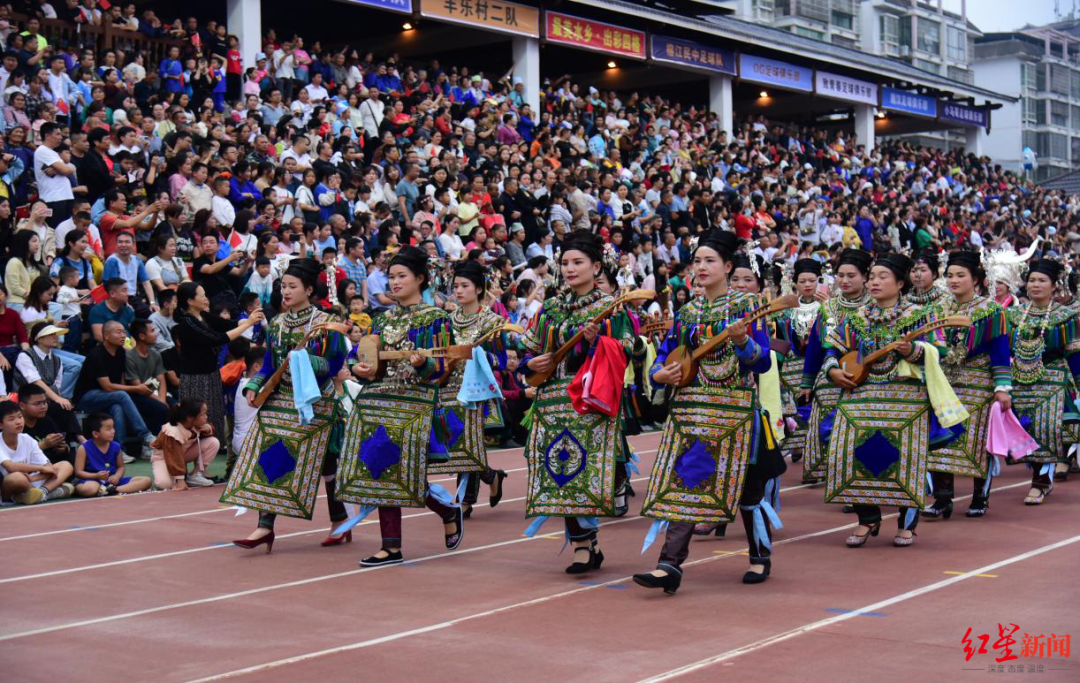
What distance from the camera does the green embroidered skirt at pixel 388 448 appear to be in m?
7.30

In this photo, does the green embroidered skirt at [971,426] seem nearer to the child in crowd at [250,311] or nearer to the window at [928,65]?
the child in crowd at [250,311]

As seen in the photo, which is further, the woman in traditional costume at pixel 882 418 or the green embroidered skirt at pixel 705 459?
the woman in traditional costume at pixel 882 418

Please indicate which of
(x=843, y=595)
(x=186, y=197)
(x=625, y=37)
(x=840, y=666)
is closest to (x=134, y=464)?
(x=186, y=197)

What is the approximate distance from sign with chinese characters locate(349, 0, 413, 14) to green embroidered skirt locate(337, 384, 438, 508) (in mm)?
13916

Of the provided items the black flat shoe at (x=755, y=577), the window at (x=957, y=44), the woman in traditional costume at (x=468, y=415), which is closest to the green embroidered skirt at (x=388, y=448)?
the woman in traditional costume at (x=468, y=415)

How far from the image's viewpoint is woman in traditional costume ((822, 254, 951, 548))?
7.35 metres

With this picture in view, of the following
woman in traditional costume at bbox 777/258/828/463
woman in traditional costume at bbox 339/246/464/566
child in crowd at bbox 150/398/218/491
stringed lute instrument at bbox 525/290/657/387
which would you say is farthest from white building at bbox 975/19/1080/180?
stringed lute instrument at bbox 525/290/657/387

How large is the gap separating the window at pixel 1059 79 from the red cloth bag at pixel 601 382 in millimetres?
61396

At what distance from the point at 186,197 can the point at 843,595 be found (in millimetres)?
9481

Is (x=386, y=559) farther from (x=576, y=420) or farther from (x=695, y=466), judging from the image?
(x=695, y=466)

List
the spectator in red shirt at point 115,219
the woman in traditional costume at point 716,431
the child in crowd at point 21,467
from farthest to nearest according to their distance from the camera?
the spectator in red shirt at point 115,219 → the child in crowd at point 21,467 → the woman in traditional costume at point 716,431

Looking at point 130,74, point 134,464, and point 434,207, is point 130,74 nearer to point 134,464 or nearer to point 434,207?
point 434,207

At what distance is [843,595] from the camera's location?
6.21 meters

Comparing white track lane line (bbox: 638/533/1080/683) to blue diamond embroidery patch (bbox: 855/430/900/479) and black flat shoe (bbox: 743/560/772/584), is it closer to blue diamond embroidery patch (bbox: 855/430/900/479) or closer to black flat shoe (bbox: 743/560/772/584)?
black flat shoe (bbox: 743/560/772/584)
